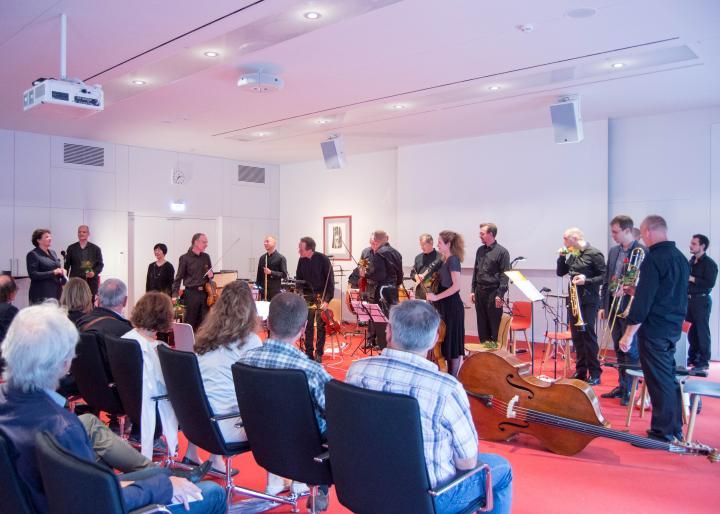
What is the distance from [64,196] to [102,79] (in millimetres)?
Answer: 3947

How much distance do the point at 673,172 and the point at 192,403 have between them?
23.2ft

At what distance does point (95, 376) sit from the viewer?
12.0 ft

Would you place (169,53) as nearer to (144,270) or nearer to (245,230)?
(144,270)

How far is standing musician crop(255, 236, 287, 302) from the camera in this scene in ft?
27.2

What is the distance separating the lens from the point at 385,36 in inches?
194

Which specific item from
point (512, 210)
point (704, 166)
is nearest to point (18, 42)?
point (512, 210)

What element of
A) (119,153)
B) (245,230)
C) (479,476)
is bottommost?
(479,476)

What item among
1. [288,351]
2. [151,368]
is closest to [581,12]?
[288,351]

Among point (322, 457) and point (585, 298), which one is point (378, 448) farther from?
point (585, 298)

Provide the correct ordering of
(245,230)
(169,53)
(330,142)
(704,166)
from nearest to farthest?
(169,53), (704,166), (330,142), (245,230)

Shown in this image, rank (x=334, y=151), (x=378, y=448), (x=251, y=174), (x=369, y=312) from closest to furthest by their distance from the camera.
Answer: (x=378, y=448) → (x=369, y=312) → (x=334, y=151) → (x=251, y=174)

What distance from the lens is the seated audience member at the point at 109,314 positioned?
3.74 meters

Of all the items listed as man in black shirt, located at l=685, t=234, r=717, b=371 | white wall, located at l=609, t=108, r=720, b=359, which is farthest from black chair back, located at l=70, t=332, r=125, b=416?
white wall, located at l=609, t=108, r=720, b=359

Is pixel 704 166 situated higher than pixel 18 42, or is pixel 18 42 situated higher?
pixel 18 42
